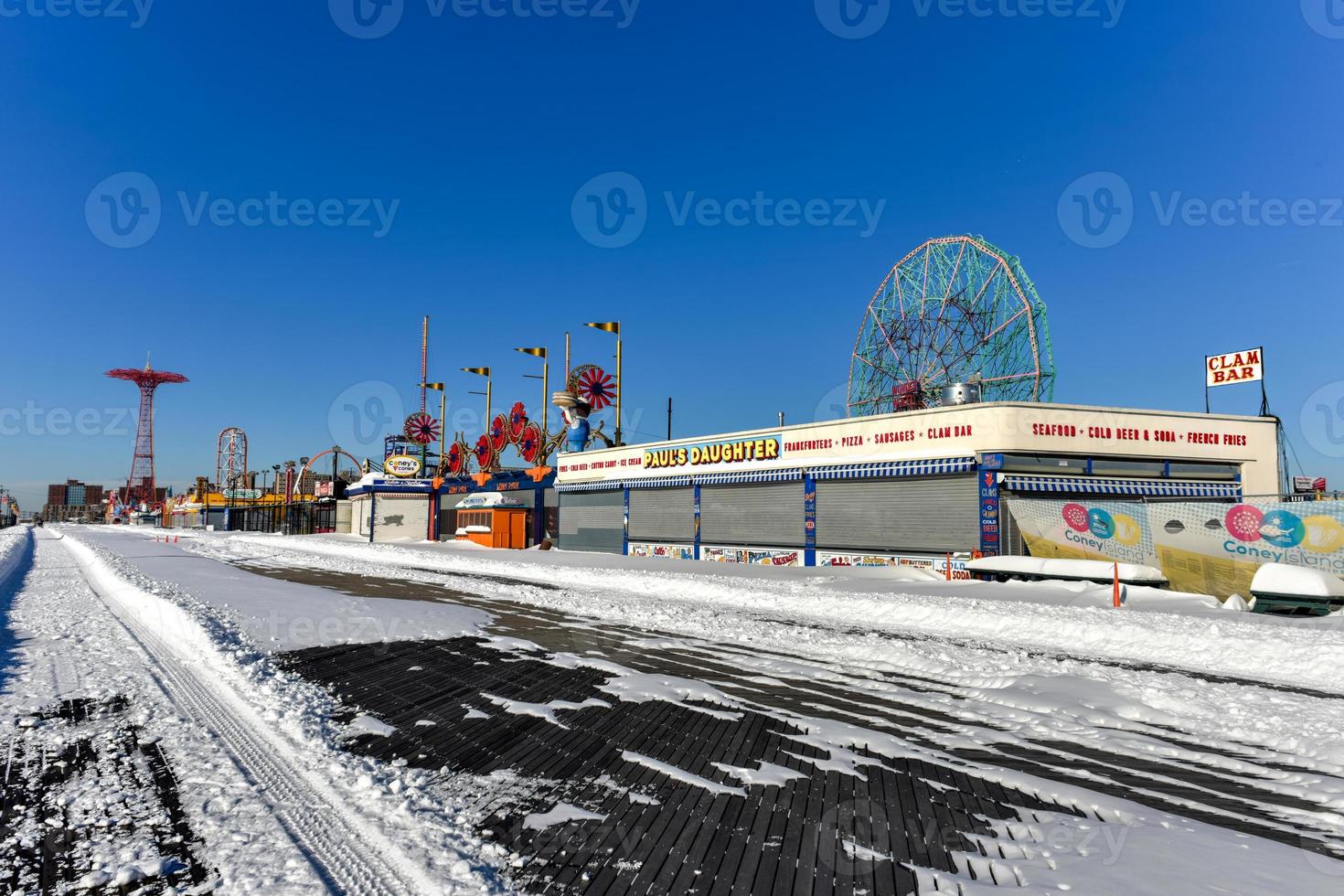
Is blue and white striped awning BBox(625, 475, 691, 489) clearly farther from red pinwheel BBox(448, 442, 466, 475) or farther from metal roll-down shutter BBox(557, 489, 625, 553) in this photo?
red pinwheel BBox(448, 442, 466, 475)

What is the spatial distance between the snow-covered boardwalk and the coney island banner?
2728 mm

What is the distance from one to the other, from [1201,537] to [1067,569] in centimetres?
282

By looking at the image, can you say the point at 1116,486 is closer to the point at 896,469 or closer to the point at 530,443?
the point at 896,469

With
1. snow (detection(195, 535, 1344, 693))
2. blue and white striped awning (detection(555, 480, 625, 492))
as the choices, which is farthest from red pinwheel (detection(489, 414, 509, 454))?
snow (detection(195, 535, 1344, 693))

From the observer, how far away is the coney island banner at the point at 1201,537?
45.0 feet

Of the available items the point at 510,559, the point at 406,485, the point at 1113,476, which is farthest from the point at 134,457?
the point at 1113,476

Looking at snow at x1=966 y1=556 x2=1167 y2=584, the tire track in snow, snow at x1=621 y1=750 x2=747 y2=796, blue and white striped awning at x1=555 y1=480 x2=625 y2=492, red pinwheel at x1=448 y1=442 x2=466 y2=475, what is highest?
red pinwheel at x1=448 y1=442 x2=466 y2=475

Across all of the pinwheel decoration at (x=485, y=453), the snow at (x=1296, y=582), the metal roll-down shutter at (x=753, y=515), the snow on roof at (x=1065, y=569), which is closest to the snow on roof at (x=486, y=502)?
the pinwheel decoration at (x=485, y=453)

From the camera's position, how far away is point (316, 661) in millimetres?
9391

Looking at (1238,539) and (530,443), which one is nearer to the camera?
(1238,539)

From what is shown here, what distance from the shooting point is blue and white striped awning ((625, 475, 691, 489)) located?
103 feet

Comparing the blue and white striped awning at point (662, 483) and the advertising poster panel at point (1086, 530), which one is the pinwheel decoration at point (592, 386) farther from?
the advertising poster panel at point (1086, 530)

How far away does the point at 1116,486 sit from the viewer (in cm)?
2184

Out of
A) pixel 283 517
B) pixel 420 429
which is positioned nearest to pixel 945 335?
pixel 420 429
